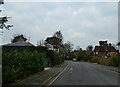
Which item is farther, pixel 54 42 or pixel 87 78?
pixel 54 42

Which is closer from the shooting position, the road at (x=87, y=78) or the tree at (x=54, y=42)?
the road at (x=87, y=78)

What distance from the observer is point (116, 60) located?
63.4 meters

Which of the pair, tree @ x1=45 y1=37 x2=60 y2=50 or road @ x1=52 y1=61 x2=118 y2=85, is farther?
tree @ x1=45 y1=37 x2=60 y2=50

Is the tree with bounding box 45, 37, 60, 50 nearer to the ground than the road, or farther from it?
farther from it

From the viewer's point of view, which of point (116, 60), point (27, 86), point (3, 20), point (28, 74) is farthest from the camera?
point (116, 60)

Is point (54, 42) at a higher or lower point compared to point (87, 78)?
higher

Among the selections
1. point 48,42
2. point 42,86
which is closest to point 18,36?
point 48,42

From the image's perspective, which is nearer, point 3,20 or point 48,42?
point 3,20

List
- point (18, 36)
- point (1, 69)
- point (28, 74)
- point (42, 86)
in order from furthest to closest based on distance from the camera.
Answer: point (18, 36), point (28, 74), point (42, 86), point (1, 69)

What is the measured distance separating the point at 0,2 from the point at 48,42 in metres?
118

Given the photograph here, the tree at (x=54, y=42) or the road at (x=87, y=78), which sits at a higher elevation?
the tree at (x=54, y=42)

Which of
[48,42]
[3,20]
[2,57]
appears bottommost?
[2,57]

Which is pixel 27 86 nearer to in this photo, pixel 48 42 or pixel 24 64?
pixel 24 64

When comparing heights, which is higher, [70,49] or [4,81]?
[70,49]
